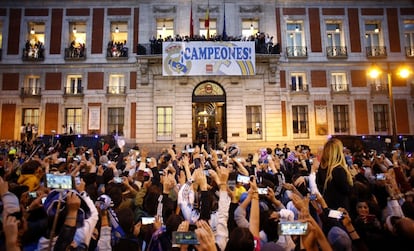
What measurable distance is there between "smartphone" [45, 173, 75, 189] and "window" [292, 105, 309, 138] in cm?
2007

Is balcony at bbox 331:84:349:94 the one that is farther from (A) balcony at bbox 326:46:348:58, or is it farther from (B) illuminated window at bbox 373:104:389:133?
(B) illuminated window at bbox 373:104:389:133

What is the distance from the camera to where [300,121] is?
69.8 ft

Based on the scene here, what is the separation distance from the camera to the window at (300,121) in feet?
69.3

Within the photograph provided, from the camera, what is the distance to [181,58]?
1883 centimetres

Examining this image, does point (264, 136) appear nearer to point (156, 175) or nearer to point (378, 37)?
point (378, 37)

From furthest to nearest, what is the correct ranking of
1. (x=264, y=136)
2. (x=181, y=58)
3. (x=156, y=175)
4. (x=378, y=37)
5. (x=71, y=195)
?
(x=378, y=37) → (x=264, y=136) → (x=181, y=58) → (x=156, y=175) → (x=71, y=195)

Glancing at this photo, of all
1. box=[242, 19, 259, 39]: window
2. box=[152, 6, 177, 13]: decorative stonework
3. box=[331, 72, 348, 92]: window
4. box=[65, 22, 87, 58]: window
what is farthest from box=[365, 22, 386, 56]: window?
box=[65, 22, 87, 58]: window

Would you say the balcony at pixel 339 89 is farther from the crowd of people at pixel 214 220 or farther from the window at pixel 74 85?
the window at pixel 74 85

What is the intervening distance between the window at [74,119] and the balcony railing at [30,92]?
262 cm

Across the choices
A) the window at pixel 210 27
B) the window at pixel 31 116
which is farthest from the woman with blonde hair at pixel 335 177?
the window at pixel 31 116

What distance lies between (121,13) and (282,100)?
1468 cm

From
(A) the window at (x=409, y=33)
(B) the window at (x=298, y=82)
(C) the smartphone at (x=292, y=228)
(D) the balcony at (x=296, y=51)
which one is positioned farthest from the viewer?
(A) the window at (x=409, y=33)

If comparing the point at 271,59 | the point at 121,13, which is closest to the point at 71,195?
the point at 271,59

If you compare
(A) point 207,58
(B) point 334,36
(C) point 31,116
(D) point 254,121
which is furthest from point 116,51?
(B) point 334,36
